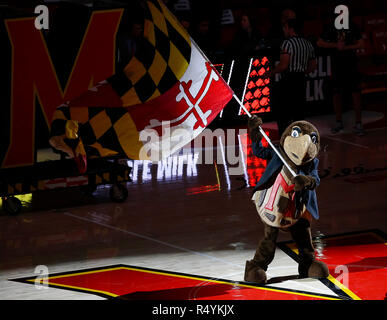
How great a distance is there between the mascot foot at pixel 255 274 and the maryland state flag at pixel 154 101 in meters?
1.49

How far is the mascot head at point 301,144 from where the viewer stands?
21.1 ft

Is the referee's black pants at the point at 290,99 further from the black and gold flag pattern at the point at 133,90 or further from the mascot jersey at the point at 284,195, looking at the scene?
the mascot jersey at the point at 284,195

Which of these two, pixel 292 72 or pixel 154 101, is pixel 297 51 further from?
pixel 154 101

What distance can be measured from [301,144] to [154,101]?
6.75 feet

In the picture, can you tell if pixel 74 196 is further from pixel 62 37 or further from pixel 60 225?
pixel 62 37

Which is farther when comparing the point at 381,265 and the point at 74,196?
the point at 74,196

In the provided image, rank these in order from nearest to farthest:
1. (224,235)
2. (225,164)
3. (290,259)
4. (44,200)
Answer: (290,259) < (224,235) < (44,200) < (225,164)

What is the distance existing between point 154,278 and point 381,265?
1883 mm

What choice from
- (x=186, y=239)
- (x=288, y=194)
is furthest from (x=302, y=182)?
(x=186, y=239)

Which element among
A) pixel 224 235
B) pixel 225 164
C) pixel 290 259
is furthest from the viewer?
pixel 225 164

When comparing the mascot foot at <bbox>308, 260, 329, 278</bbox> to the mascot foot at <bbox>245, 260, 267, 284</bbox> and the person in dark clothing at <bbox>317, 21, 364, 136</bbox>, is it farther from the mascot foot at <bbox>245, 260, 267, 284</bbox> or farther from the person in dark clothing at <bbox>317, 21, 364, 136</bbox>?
the person in dark clothing at <bbox>317, 21, 364, 136</bbox>

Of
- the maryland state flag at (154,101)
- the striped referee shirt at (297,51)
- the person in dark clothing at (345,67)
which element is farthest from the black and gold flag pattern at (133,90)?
the person in dark clothing at (345,67)

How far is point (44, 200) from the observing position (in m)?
9.60

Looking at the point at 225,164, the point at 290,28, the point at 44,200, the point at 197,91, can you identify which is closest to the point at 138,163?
the point at 225,164
